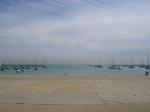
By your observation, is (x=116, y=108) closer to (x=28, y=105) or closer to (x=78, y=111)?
(x=78, y=111)

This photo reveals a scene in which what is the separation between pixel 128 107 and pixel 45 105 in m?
4.09

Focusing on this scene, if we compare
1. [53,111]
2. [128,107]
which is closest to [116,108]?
[128,107]

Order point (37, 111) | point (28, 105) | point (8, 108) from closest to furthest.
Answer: point (37, 111), point (8, 108), point (28, 105)

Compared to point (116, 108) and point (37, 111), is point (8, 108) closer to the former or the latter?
point (37, 111)

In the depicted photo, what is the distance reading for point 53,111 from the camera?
13078mm

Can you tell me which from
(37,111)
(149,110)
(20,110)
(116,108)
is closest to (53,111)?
(37,111)

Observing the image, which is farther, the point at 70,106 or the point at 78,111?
the point at 70,106

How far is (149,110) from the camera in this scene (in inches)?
521

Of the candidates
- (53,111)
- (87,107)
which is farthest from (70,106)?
(53,111)

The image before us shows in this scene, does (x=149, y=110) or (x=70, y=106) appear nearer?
(x=149, y=110)

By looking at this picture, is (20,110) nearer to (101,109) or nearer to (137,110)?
(101,109)

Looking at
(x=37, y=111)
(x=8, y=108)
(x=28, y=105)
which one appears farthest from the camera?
(x=28, y=105)

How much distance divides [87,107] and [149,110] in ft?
9.63

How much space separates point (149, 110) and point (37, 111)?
4.92 meters
